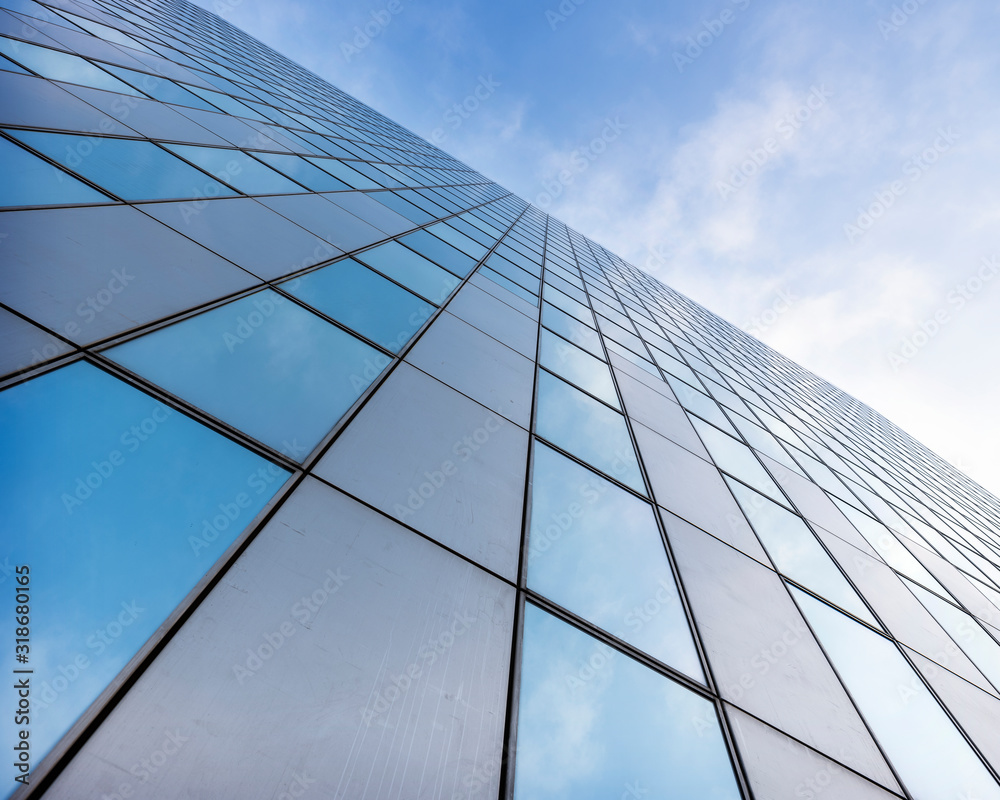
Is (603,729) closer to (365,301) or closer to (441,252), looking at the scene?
(365,301)

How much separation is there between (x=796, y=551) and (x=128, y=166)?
914cm

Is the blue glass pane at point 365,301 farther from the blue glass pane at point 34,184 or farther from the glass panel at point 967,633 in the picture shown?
the glass panel at point 967,633

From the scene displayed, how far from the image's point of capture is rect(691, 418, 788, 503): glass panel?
8.02m

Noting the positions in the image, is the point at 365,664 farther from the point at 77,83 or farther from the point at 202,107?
the point at 202,107

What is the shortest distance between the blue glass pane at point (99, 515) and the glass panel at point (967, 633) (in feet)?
29.6

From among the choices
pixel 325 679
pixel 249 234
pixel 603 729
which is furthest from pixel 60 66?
pixel 603 729

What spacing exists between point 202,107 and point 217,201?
4.91m

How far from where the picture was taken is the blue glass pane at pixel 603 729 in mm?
2742

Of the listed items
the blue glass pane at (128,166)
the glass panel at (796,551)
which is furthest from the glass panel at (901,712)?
the blue glass pane at (128,166)

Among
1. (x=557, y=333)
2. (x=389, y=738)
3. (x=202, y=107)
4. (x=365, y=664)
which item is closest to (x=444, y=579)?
(x=365, y=664)

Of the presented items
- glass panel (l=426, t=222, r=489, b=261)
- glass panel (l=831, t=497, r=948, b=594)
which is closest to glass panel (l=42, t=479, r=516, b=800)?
glass panel (l=831, t=497, r=948, b=594)

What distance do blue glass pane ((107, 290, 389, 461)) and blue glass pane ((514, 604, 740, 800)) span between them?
6.88ft

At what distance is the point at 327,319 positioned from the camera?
493cm

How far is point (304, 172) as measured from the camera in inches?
357
